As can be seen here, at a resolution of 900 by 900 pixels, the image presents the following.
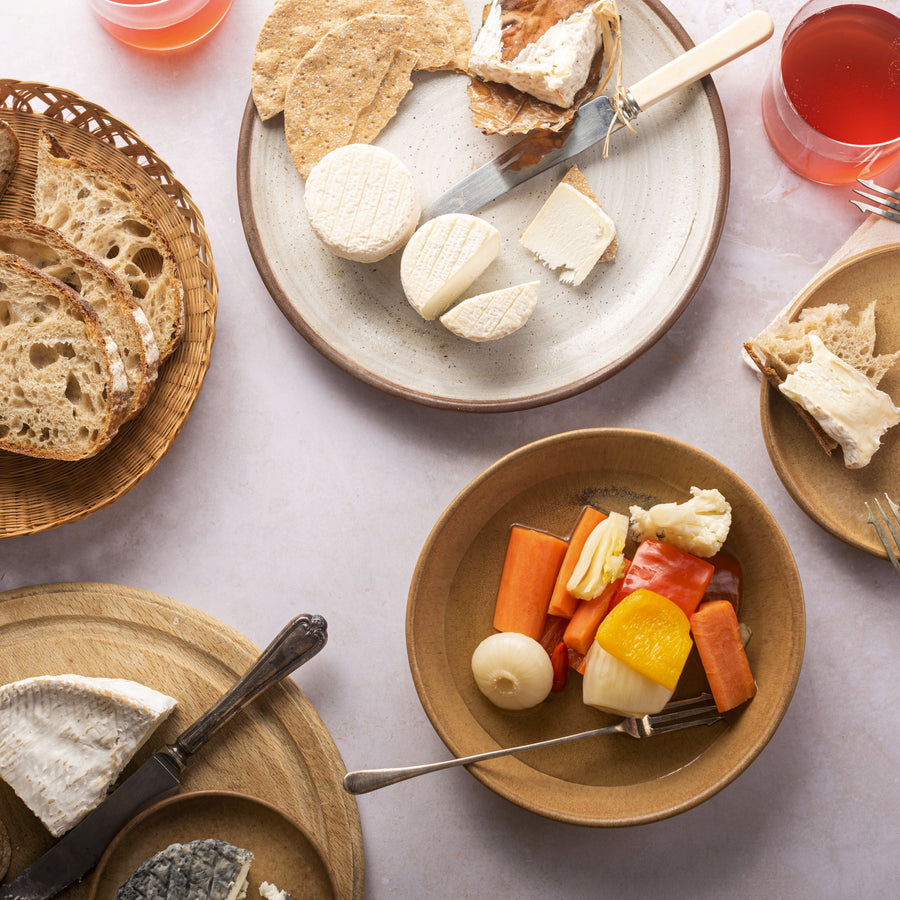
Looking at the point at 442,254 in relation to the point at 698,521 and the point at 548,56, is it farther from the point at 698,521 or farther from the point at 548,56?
the point at 698,521

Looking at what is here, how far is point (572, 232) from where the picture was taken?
189 cm

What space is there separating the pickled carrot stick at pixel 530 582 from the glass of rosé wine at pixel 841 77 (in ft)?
3.78

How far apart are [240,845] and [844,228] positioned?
6.91ft

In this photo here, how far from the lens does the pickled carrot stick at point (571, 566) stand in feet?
5.93

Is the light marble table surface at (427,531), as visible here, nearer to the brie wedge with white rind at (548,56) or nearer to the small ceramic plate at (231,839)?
the small ceramic plate at (231,839)

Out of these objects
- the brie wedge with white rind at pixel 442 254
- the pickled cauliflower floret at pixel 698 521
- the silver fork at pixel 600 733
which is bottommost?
the silver fork at pixel 600 733

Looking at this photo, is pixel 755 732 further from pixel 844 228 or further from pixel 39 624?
pixel 39 624

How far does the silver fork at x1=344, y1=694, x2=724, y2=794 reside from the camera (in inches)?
68.0

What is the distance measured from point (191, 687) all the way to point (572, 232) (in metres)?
1.45

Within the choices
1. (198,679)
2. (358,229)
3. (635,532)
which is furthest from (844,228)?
(198,679)

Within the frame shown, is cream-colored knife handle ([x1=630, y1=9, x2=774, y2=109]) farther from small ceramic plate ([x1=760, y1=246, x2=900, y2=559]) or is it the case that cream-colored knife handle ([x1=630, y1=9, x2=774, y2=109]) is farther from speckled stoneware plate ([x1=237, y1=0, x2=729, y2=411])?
small ceramic plate ([x1=760, y1=246, x2=900, y2=559])

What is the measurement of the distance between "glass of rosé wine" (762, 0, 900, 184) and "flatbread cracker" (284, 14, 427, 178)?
92 cm

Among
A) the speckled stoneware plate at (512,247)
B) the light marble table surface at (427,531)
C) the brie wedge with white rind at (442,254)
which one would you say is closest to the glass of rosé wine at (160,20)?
the light marble table surface at (427,531)

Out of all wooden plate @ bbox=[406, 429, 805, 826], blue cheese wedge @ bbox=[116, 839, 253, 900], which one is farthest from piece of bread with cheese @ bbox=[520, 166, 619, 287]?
blue cheese wedge @ bbox=[116, 839, 253, 900]
